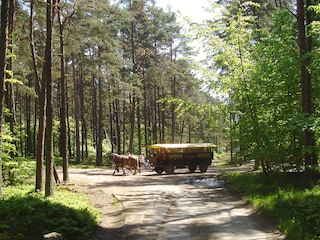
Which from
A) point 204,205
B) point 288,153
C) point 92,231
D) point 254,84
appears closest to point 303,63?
point 254,84

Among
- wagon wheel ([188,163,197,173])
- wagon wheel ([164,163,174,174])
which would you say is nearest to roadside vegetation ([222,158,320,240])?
wagon wheel ([164,163,174,174])

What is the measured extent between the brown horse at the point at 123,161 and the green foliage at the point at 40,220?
12506 mm

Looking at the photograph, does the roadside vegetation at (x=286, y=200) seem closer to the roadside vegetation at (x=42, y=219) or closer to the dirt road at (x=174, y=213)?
the dirt road at (x=174, y=213)

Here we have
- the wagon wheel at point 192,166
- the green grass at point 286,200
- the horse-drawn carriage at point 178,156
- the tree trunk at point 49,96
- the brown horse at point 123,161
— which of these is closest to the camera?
the green grass at point 286,200

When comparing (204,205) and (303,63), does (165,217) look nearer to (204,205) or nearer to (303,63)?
(204,205)

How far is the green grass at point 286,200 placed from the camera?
799cm

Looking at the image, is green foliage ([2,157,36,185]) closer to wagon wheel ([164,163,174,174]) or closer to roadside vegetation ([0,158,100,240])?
roadside vegetation ([0,158,100,240])

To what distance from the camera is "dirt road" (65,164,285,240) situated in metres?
8.57

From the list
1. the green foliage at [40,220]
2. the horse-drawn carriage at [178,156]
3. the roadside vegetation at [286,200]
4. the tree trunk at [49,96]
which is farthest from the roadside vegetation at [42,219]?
the horse-drawn carriage at [178,156]

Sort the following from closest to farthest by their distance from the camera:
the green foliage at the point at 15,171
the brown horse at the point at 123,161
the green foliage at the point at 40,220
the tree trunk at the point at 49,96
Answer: the green foliage at the point at 40,220 < the tree trunk at the point at 49,96 < the green foliage at the point at 15,171 < the brown horse at the point at 123,161

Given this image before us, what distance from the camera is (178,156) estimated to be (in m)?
23.9

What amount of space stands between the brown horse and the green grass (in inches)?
320

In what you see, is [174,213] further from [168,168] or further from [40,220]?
[168,168]

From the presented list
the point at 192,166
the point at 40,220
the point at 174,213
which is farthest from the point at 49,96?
the point at 192,166
